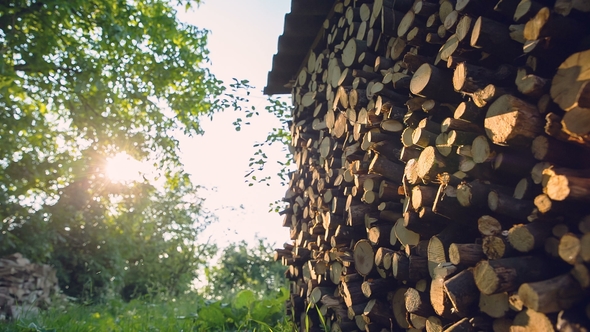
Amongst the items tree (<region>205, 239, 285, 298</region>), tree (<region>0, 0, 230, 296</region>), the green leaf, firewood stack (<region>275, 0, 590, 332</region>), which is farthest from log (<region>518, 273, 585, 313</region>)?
tree (<region>205, 239, 285, 298</region>)

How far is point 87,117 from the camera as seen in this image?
25.3 ft

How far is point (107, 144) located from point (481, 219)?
306 inches

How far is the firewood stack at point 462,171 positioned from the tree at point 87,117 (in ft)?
12.2

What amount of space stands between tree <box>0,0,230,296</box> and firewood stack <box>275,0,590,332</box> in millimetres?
3706

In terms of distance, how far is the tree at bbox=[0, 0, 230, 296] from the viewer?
6266mm

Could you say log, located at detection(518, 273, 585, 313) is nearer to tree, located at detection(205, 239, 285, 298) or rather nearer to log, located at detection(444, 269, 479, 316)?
log, located at detection(444, 269, 479, 316)

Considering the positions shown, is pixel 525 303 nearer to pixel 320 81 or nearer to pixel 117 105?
pixel 320 81

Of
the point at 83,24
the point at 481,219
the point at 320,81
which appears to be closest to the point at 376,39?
the point at 320,81

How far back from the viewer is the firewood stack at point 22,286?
538cm

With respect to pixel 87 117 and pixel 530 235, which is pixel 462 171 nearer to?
pixel 530 235

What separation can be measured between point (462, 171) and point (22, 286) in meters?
6.55

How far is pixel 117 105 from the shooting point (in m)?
7.86

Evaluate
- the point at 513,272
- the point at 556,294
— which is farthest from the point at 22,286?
the point at 556,294

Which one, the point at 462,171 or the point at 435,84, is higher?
the point at 435,84
